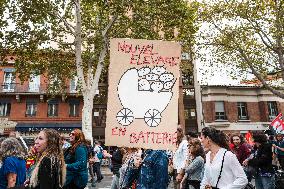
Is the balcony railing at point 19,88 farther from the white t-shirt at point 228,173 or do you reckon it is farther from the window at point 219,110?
the white t-shirt at point 228,173

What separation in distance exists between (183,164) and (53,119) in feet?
94.6

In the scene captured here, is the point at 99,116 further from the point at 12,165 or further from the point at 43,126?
the point at 12,165

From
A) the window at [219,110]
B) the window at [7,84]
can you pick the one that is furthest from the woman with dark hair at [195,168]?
the window at [7,84]

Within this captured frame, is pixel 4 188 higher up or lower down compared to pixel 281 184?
higher up

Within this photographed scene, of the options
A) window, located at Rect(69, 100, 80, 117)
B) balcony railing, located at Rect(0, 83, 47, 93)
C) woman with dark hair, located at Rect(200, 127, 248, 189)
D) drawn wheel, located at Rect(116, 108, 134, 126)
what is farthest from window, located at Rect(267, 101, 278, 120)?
drawn wheel, located at Rect(116, 108, 134, 126)

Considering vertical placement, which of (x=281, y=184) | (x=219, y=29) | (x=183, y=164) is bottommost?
(x=281, y=184)

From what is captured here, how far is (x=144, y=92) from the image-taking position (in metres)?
4.07

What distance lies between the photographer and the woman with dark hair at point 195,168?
6180 mm

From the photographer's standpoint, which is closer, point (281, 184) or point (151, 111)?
point (151, 111)

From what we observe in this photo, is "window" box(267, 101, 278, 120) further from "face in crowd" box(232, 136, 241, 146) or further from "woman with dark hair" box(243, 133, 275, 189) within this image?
"woman with dark hair" box(243, 133, 275, 189)

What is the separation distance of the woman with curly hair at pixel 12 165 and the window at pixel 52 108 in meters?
30.8

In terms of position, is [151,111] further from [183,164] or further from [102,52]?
[102,52]

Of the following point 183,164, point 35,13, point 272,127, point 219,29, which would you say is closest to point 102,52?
point 35,13

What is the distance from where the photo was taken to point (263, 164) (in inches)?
285
